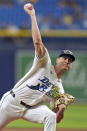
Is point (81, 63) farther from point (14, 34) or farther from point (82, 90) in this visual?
point (14, 34)

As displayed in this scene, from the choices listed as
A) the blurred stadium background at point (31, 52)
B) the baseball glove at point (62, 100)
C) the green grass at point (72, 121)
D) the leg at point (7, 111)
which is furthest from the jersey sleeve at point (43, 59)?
the blurred stadium background at point (31, 52)

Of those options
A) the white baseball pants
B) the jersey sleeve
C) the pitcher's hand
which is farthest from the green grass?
the pitcher's hand

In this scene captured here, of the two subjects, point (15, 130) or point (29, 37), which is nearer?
point (15, 130)

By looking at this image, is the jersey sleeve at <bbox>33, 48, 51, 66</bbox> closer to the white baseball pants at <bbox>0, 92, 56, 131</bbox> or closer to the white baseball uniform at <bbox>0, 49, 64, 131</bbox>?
the white baseball uniform at <bbox>0, 49, 64, 131</bbox>

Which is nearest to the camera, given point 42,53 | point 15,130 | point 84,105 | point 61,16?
point 42,53

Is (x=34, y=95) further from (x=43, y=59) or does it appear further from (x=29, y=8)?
(x=29, y=8)

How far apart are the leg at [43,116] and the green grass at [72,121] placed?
4560mm

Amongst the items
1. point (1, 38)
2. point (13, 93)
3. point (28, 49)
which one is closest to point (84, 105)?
point (28, 49)

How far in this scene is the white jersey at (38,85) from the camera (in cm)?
548

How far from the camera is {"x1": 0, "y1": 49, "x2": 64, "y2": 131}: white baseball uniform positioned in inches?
216

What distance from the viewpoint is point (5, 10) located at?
59.8 feet

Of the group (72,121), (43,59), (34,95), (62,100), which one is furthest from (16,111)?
(72,121)

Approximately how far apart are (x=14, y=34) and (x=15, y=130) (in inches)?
266

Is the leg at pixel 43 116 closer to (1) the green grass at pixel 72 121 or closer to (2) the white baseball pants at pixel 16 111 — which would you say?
(2) the white baseball pants at pixel 16 111
